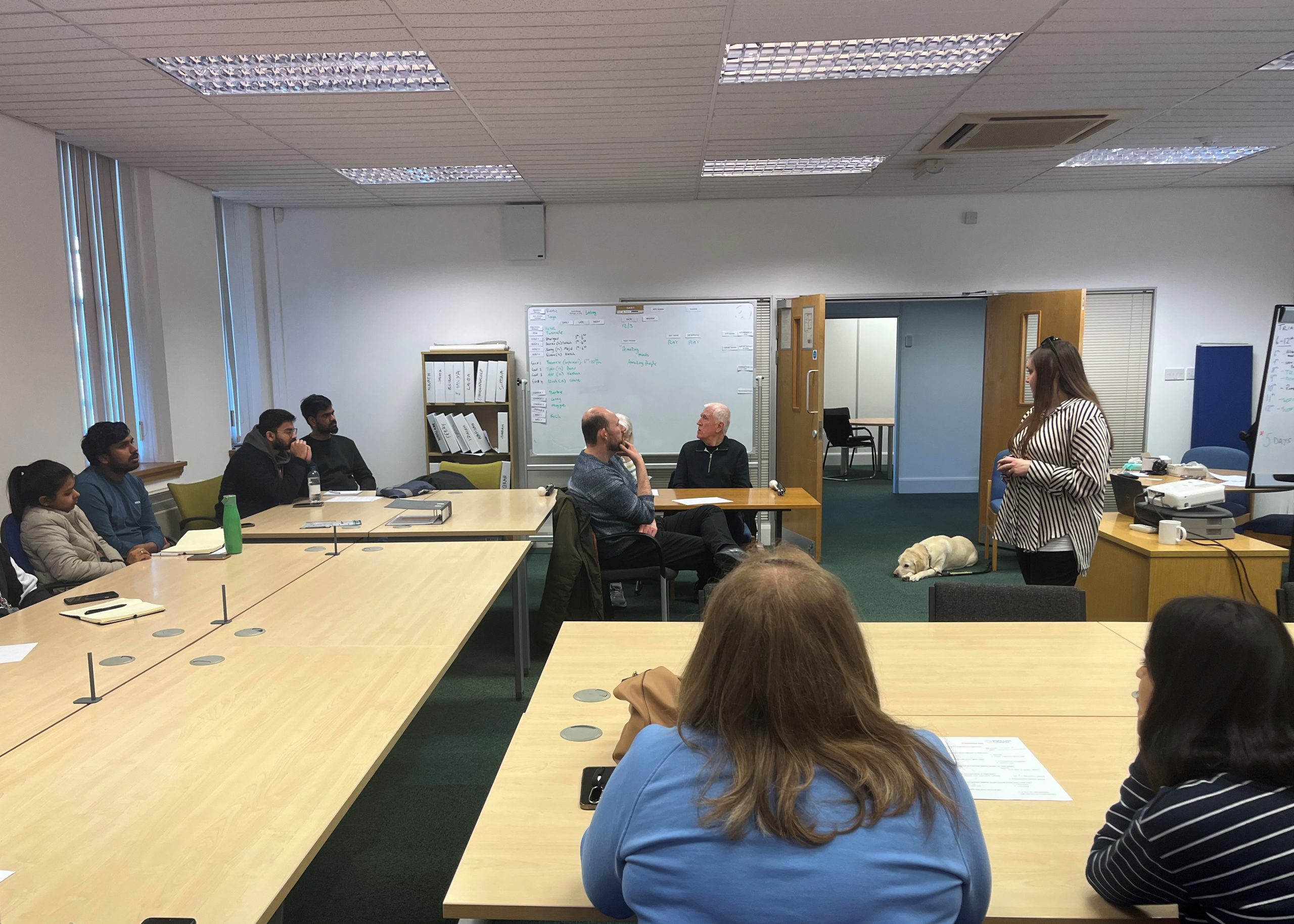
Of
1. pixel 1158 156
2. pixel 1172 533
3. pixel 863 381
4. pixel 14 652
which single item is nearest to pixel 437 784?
pixel 14 652

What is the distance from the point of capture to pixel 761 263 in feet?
21.6

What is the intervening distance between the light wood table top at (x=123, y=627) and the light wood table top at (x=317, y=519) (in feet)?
0.99

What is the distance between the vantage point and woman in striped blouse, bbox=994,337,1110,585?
9.89 ft

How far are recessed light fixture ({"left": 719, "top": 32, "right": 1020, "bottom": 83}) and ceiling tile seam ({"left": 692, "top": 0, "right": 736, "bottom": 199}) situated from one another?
50 millimetres

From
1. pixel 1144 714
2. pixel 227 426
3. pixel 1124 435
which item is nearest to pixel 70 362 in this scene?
pixel 227 426

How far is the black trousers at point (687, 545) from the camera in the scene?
13.9 feet

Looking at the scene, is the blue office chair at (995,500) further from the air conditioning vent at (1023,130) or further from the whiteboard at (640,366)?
the air conditioning vent at (1023,130)

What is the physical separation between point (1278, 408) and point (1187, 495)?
49cm

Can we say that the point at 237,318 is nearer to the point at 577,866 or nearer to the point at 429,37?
the point at 429,37

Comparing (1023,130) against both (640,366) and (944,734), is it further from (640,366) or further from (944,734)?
(944,734)

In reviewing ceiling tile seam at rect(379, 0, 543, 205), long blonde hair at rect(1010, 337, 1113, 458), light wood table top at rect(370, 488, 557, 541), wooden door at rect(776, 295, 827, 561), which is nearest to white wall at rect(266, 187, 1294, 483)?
wooden door at rect(776, 295, 827, 561)

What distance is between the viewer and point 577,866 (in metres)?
1.29

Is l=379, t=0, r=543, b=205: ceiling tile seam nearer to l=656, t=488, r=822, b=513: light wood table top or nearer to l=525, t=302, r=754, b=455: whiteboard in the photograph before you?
l=525, t=302, r=754, b=455: whiteboard

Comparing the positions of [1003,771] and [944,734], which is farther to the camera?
[944,734]
